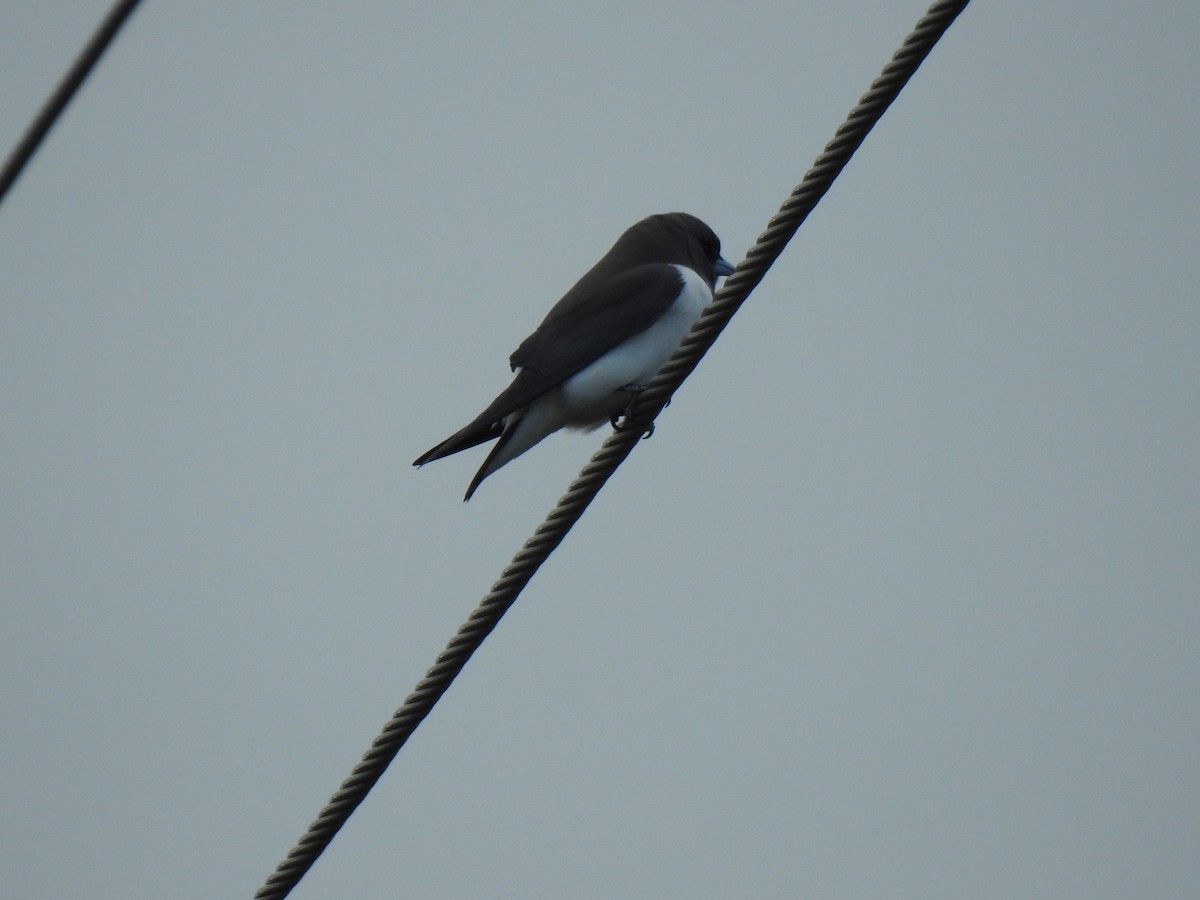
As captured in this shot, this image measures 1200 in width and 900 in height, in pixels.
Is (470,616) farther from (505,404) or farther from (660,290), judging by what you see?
(660,290)

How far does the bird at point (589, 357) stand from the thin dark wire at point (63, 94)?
1892mm

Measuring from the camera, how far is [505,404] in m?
4.66

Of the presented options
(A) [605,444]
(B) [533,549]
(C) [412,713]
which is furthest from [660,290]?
(C) [412,713]

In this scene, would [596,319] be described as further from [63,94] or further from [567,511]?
[63,94]

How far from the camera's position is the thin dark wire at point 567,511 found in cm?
289

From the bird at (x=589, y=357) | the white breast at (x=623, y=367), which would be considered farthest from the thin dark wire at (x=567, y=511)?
the white breast at (x=623, y=367)

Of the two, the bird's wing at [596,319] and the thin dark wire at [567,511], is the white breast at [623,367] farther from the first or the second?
the thin dark wire at [567,511]

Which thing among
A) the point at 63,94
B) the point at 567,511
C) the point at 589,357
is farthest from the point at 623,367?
the point at 63,94

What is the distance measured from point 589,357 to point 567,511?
5.59 ft

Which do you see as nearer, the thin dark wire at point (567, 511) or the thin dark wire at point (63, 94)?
the thin dark wire at point (63, 94)

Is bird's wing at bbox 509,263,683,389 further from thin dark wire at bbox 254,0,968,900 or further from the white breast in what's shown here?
thin dark wire at bbox 254,0,968,900

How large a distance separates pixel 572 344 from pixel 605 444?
1562 mm

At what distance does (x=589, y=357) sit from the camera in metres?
4.89

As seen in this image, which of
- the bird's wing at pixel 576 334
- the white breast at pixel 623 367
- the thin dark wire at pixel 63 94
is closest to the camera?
the thin dark wire at pixel 63 94
